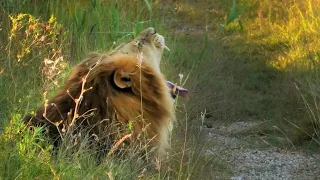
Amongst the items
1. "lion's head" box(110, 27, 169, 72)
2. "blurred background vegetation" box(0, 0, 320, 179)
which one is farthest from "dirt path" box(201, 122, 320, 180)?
"lion's head" box(110, 27, 169, 72)

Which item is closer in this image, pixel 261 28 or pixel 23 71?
pixel 23 71

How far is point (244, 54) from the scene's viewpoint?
40.4 ft

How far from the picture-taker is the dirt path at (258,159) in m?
6.17

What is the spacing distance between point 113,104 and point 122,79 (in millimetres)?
148

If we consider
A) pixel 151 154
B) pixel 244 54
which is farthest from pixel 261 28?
Answer: pixel 151 154

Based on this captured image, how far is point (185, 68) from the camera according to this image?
9.42 metres

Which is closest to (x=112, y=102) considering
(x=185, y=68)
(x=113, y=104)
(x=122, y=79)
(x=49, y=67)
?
(x=113, y=104)

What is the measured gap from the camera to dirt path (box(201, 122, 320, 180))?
6.17 metres

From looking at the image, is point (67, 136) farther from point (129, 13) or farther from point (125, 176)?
point (129, 13)

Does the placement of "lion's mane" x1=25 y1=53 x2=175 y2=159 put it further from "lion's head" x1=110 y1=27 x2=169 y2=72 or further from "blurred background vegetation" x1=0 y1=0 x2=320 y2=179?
"lion's head" x1=110 y1=27 x2=169 y2=72

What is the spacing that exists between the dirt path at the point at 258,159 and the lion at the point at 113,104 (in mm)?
2054

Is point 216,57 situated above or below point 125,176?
below

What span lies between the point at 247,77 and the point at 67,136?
7.58 meters

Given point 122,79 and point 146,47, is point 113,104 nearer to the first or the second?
point 122,79
